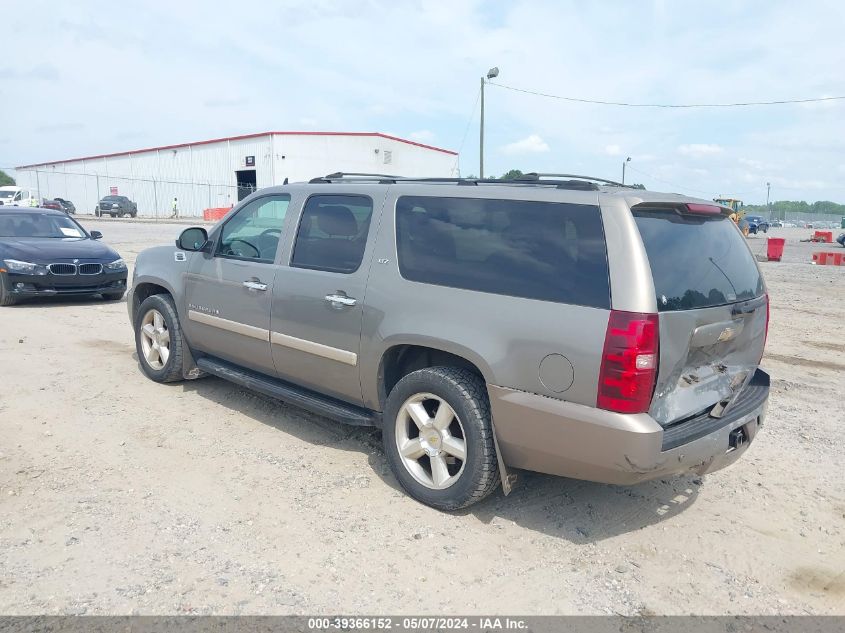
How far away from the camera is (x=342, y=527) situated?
349 cm

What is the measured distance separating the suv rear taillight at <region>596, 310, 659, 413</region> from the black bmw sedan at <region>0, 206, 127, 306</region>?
899 cm

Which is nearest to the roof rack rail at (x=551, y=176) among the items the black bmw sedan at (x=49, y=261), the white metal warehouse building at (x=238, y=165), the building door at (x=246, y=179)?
the black bmw sedan at (x=49, y=261)

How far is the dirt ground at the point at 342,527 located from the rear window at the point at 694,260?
128 centimetres

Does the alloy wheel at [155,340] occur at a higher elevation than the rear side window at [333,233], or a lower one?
lower

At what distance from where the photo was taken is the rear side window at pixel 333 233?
419 cm

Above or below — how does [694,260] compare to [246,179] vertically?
below

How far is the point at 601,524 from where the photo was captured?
3.61m

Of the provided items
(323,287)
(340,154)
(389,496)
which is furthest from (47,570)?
(340,154)

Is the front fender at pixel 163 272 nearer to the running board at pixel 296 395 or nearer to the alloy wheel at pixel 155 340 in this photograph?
the alloy wheel at pixel 155 340

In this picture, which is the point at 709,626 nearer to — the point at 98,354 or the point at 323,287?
the point at 323,287

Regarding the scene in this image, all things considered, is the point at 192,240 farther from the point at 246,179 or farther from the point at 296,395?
the point at 246,179

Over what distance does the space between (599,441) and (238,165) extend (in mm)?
46977

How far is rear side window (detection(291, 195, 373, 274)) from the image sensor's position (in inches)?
165

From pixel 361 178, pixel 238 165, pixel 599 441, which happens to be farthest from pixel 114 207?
pixel 599 441
